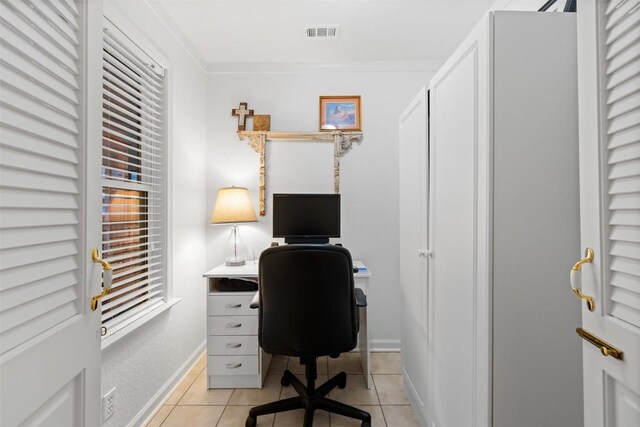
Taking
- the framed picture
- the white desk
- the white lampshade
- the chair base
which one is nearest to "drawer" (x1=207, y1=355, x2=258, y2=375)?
the white desk

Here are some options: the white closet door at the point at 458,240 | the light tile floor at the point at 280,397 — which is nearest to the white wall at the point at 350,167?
the light tile floor at the point at 280,397

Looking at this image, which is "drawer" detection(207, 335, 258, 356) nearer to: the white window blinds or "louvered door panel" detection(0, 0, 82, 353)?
the white window blinds

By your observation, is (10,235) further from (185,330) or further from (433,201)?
(185,330)

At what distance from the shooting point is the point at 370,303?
8.98 ft

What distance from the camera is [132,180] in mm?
1837

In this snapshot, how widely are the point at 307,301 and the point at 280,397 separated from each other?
3.19 feet

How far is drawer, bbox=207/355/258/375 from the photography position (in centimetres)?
211

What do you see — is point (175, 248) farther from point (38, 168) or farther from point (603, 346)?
point (603, 346)

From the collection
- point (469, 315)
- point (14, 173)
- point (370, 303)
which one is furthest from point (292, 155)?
point (14, 173)

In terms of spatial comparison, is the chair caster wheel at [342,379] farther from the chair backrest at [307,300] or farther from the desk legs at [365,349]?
the chair backrest at [307,300]

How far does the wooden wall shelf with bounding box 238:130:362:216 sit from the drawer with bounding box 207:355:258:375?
1.18 m

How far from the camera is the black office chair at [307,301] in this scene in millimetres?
1479

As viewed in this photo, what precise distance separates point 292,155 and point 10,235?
223 cm

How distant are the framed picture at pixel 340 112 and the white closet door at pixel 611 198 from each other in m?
2.04
